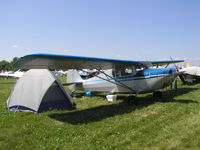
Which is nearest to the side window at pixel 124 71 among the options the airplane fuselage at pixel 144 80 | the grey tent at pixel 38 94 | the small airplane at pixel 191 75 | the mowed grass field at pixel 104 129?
the airplane fuselage at pixel 144 80

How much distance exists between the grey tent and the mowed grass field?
1.54 ft

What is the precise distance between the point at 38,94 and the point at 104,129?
11.4 ft

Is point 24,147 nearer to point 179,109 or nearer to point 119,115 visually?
point 119,115

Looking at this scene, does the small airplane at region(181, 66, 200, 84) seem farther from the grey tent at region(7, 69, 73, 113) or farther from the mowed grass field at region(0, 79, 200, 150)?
the grey tent at region(7, 69, 73, 113)

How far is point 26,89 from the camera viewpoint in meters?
7.54

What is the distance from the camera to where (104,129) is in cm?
496

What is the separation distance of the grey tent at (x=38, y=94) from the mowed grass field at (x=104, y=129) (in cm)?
47

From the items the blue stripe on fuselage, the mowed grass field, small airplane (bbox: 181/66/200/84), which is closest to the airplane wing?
the blue stripe on fuselage

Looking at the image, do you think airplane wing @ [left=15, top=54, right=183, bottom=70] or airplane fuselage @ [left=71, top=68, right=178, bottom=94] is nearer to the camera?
airplane wing @ [left=15, top=54, right=183, bottom=70]

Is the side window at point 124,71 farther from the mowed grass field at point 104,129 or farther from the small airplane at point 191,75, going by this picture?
the small airplane at point 191,75

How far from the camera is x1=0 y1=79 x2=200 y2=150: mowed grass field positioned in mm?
3992

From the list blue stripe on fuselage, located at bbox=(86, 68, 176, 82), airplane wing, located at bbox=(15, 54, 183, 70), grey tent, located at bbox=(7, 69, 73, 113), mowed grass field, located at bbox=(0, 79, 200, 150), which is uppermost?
airplane wing, located at bbox=(15, 54, 183, 70)

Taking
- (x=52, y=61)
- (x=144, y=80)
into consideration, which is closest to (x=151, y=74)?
(x=144, y=80)

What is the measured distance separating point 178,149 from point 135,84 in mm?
5336
